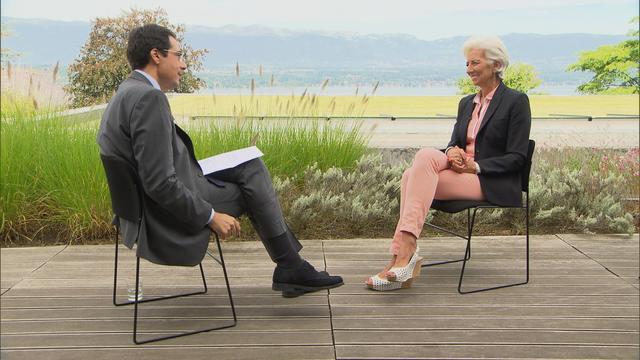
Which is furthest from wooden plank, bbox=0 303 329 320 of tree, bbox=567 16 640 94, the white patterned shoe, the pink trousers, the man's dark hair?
tree, bbox=567 16 640 94

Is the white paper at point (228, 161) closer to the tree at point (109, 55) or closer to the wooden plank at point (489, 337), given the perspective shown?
the wooden plank at point (489, 337)

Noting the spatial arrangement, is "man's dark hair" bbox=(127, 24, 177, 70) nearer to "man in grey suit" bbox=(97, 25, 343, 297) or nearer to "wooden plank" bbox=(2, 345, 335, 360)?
"man in grey suit" bbox=(97, 25, 343, 297)

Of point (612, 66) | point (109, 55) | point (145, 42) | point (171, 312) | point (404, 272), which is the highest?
point (145, 42)

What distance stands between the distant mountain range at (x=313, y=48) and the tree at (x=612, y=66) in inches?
9.4

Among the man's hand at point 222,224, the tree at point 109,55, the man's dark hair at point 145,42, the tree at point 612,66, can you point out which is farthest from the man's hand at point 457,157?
the tree at point 612,66

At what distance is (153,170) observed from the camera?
8.05 ft

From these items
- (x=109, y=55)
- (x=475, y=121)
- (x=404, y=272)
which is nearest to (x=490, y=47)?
(x=475, y=121)

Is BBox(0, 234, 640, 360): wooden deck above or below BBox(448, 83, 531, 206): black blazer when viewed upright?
below

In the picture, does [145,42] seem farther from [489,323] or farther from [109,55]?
[109,55]

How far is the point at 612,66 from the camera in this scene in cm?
1672

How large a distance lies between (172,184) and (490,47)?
156cm

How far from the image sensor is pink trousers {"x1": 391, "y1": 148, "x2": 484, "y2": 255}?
318 cm

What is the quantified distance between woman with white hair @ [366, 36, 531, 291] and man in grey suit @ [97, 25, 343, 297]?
42cm

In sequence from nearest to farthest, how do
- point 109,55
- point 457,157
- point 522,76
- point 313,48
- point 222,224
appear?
point 222,224 → point 457,157 → point 109,55 → point 522,76 → point 313,48
